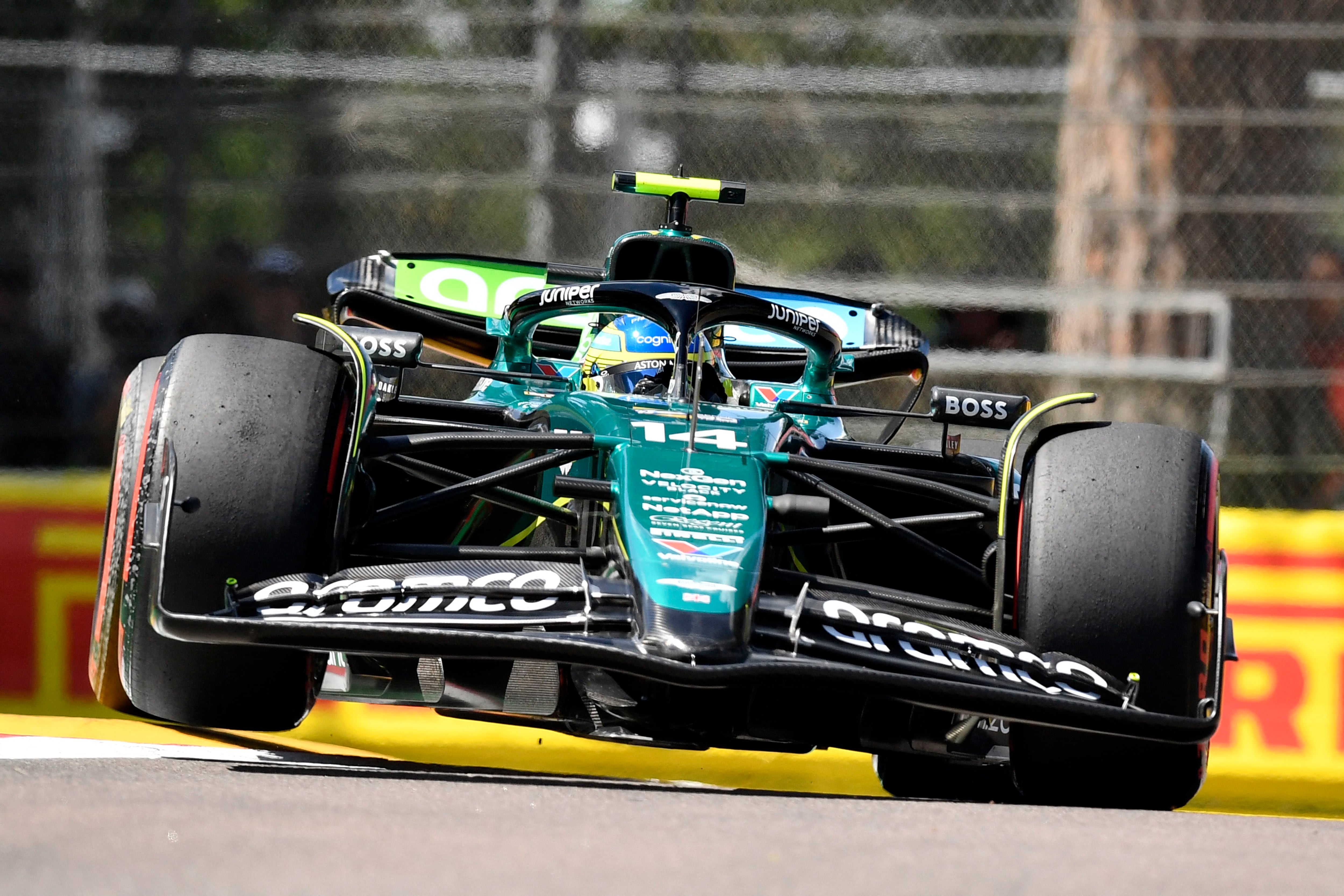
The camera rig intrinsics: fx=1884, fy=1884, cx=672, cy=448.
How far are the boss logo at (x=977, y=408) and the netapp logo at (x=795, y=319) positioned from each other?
0.49m

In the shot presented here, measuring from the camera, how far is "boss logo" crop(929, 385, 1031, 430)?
5246 millimetres

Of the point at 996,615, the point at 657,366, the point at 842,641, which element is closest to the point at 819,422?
the point at 657,366

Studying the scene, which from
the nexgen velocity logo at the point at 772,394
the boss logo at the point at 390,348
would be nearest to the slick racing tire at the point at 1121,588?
the nexgen velocity logo at the point at 772,394

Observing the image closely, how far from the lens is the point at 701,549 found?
4.30 m

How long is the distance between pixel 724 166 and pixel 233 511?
565cm

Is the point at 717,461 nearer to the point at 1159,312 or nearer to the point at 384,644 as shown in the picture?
the point at 384,644

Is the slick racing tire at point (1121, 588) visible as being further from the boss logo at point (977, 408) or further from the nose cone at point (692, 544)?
the nose cone at point (692, 544)

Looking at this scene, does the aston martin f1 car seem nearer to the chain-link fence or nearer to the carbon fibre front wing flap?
the carbon fibre front wing flap

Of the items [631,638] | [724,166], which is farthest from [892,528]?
[724,166]

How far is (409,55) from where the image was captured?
31.8ft

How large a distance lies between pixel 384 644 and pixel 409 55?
6.21 meters

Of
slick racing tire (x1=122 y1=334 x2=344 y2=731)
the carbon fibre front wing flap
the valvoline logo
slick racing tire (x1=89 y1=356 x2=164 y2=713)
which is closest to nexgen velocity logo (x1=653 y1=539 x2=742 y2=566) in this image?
the valvoline logo

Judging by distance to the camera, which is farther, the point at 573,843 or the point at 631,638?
the point at 631,638

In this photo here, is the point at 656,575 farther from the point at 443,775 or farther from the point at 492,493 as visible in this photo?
the point at 443,775
